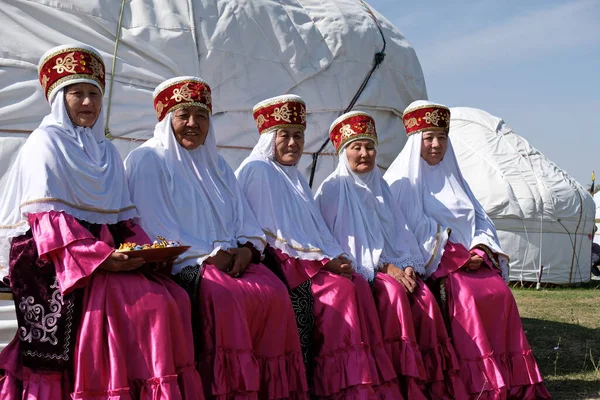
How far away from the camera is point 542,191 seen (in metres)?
12.1

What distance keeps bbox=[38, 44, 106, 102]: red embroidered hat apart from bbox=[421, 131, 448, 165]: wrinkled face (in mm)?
2394

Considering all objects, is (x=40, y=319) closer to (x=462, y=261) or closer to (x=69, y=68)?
(x=69, y=68)

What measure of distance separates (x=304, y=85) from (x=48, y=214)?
3.54 m

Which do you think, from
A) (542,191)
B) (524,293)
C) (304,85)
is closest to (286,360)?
(304,85)

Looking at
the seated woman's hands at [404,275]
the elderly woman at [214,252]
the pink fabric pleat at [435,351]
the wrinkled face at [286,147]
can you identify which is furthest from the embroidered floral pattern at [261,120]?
the pink fabric pleat at [435,351]

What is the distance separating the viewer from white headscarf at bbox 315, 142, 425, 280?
4.69 meters

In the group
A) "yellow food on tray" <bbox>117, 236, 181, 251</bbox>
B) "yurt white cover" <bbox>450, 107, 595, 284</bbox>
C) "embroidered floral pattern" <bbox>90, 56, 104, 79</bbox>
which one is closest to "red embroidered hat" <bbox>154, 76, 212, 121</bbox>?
"embroidered floral pattern" <bbox>90, 56, 104, 79</bbox>

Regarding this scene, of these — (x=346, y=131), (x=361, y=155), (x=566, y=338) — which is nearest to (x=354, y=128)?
(x=346, y=131)

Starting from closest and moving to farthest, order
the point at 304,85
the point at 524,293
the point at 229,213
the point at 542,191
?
the point at 229,213 < the point at 304,85 < the point at 524,293 < the point at 542,191

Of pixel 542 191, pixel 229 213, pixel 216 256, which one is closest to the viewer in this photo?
pixel 216 256

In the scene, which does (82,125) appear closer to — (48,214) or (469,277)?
(48,214)

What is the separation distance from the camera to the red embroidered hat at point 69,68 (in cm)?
364

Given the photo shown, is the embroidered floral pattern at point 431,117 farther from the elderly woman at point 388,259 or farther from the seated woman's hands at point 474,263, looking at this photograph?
the seated woman's hands at point 474,263

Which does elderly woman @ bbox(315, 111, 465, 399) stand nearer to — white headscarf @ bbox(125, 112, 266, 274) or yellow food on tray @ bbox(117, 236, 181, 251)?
white headscarf @ bbox(125, 112, 266, 274)
